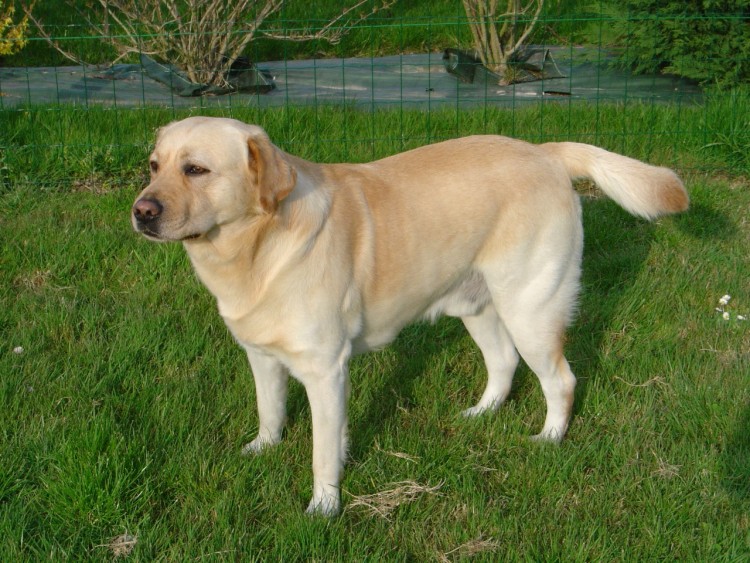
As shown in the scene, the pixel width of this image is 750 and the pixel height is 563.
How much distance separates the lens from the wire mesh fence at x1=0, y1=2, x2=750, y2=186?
5848 mm

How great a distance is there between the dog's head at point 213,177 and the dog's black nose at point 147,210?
0.02 metres

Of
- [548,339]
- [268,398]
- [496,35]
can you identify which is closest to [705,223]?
[548,339]

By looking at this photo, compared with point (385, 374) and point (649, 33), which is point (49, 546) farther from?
point (649, 33)

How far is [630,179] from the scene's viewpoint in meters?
3.40

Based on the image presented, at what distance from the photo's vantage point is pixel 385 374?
388 cm

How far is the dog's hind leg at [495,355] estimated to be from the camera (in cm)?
372

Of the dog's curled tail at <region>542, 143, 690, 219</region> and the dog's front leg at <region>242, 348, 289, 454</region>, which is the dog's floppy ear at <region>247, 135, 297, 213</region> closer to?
the dog's front leg at <region>242, 348, 289, 454</region>

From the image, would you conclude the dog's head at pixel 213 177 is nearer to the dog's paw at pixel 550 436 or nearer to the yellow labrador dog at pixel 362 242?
the yellow labrador dog at pixel 362 242

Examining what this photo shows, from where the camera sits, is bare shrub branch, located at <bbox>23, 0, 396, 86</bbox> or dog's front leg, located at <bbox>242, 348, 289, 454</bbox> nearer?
dog's front leg, located at <bbox>242, 348, 289, 454</bbox>

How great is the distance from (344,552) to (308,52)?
692 centimetres

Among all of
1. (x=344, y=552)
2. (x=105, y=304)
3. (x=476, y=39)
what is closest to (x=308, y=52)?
(x=476, y=39)

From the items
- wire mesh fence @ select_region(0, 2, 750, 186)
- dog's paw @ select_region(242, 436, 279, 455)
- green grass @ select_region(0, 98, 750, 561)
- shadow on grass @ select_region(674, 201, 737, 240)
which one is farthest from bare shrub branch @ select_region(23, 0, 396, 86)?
dog's paw @ select_region(242, 436, 279, 455)

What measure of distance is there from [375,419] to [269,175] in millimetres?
1250

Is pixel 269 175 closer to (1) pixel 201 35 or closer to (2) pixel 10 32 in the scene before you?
(1) pixel 201 35
